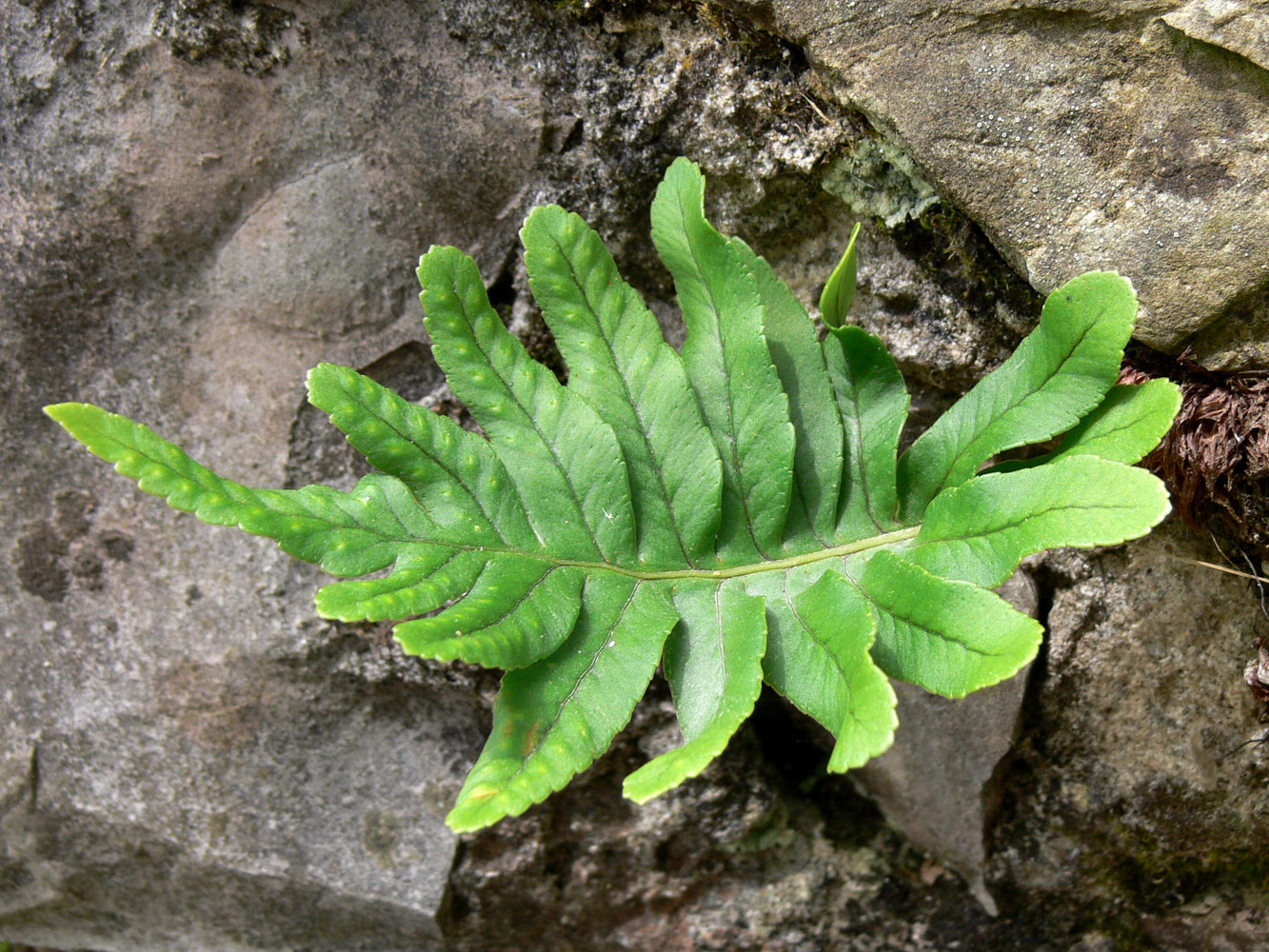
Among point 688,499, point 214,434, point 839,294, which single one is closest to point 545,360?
point 688,499

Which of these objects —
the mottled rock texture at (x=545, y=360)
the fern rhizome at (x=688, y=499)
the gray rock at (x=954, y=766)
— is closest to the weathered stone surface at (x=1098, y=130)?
the mottled rock texture at (x=545, y=360)

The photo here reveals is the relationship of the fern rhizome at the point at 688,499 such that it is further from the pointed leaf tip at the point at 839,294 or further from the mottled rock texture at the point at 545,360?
the mottled rock texture at the point at 545,360

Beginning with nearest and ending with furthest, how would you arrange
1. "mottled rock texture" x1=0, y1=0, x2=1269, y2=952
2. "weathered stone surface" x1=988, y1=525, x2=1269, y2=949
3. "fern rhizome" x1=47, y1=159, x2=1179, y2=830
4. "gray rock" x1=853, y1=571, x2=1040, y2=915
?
"fern rhizome" x1=47, y1=159, x2=1179, y2=830 → "mottled rock texture" x1=0, y1=0, x2=1269, y2=952 → "weathered stone surface" x1=988, y1=525, x2=1269, y2=949 → "gray rock" x1=853, y1=571, x2=1040, y2=915

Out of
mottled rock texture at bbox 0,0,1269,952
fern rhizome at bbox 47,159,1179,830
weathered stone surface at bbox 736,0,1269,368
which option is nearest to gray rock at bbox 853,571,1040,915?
mottled rock texture at bbox 0,0,1269,952

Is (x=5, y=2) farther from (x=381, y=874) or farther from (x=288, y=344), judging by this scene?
(x=381, y=874)

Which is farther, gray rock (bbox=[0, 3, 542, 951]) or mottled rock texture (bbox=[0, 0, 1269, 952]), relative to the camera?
gray rock (bbox=[0, 3, 542, 951])

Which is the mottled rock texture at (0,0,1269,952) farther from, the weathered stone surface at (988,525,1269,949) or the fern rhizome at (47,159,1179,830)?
the fern rhizome at (47,159,1179,830)

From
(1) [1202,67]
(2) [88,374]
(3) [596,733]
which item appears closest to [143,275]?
(2) [88,374]

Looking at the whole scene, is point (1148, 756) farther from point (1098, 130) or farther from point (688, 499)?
point (1098, 130)
